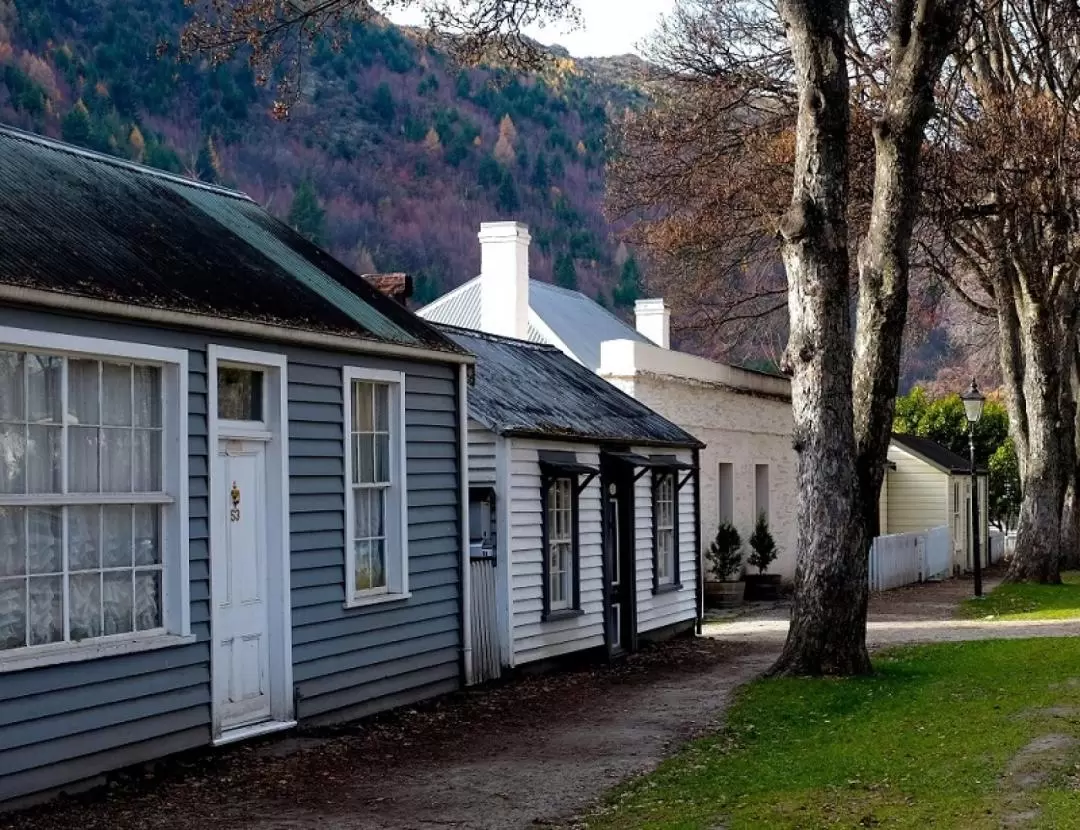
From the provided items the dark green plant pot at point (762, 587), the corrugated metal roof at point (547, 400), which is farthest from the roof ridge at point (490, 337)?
the dark green plant pot at point (762, 587)

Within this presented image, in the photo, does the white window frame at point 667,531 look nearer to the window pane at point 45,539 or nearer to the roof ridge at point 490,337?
the roof ridge at point 490,337

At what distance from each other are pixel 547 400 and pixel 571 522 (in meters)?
1.66

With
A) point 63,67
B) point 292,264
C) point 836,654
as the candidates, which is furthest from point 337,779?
point 63,67

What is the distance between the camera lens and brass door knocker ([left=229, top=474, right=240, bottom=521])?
1220 centimetres

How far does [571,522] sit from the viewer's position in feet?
60.7

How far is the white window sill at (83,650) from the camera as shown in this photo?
952cm

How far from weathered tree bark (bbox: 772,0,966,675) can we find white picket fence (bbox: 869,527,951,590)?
15.8 meters

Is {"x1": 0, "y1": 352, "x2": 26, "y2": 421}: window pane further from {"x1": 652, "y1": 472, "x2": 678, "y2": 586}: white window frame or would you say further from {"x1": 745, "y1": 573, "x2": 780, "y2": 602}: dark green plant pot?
{"x1": 745, "y1": 573, "x2": 780, "y2": 602}: dark green plant pot

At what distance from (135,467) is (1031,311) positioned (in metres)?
22.4

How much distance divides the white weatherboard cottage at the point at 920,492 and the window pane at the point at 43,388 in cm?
3187

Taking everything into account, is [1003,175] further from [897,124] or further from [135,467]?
[135,467]

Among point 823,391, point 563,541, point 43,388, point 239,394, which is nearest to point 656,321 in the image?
point 563,541

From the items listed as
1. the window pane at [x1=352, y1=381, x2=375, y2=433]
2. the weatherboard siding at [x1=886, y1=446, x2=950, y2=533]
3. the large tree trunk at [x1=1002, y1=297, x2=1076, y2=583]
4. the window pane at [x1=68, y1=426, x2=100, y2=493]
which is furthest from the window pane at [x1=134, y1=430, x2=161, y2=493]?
the weatherboard siding at [x1=886, y1=446, x2=950, y2=533]

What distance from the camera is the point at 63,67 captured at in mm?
94000
